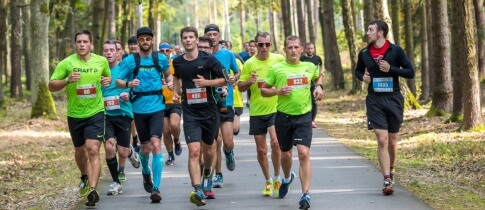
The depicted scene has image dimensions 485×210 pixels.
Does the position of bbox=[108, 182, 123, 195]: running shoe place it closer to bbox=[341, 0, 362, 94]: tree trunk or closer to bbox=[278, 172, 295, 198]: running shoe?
bbox=[278, 172, 295, 198]: running shoe

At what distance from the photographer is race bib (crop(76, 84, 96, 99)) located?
11.3 m

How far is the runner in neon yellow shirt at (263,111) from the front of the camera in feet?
38.8

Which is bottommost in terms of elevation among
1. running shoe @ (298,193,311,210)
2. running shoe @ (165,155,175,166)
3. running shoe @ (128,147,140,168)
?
running shoe @ (298,193,311,210)

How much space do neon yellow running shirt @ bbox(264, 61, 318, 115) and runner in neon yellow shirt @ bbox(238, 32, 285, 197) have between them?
90 cm

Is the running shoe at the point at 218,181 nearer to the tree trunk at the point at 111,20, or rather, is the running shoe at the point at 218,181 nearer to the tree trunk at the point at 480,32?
the tree trunk at the point at 480,32

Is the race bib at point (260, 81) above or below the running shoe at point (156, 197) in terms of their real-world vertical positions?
above

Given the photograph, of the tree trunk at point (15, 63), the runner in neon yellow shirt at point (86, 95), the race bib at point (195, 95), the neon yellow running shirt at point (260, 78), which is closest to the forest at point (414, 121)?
the runner in neon yellow shirt at point (86, 95)

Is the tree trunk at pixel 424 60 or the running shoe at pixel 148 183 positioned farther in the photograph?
the tree trunk at pixel 424 60

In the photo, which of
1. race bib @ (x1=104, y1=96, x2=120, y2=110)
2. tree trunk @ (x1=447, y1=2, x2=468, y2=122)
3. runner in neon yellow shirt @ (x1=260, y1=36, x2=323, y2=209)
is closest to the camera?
runner in neon yellow shirt @ (x1=260, y1=36, x2=323, y2=209)

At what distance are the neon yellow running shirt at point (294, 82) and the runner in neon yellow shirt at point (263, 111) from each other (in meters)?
0.90

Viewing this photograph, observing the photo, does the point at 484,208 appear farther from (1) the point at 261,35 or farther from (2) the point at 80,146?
(2) the point at 80,146

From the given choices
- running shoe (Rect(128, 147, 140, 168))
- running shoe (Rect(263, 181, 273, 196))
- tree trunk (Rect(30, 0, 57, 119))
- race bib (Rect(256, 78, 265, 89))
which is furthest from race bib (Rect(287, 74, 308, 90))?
tree trunk (Rect(30, 0, 57, 119))

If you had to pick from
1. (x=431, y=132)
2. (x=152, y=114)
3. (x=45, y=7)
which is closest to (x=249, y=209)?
(x=152, y=114)

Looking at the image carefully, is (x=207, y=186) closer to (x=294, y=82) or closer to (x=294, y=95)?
(x=294, y=95)
